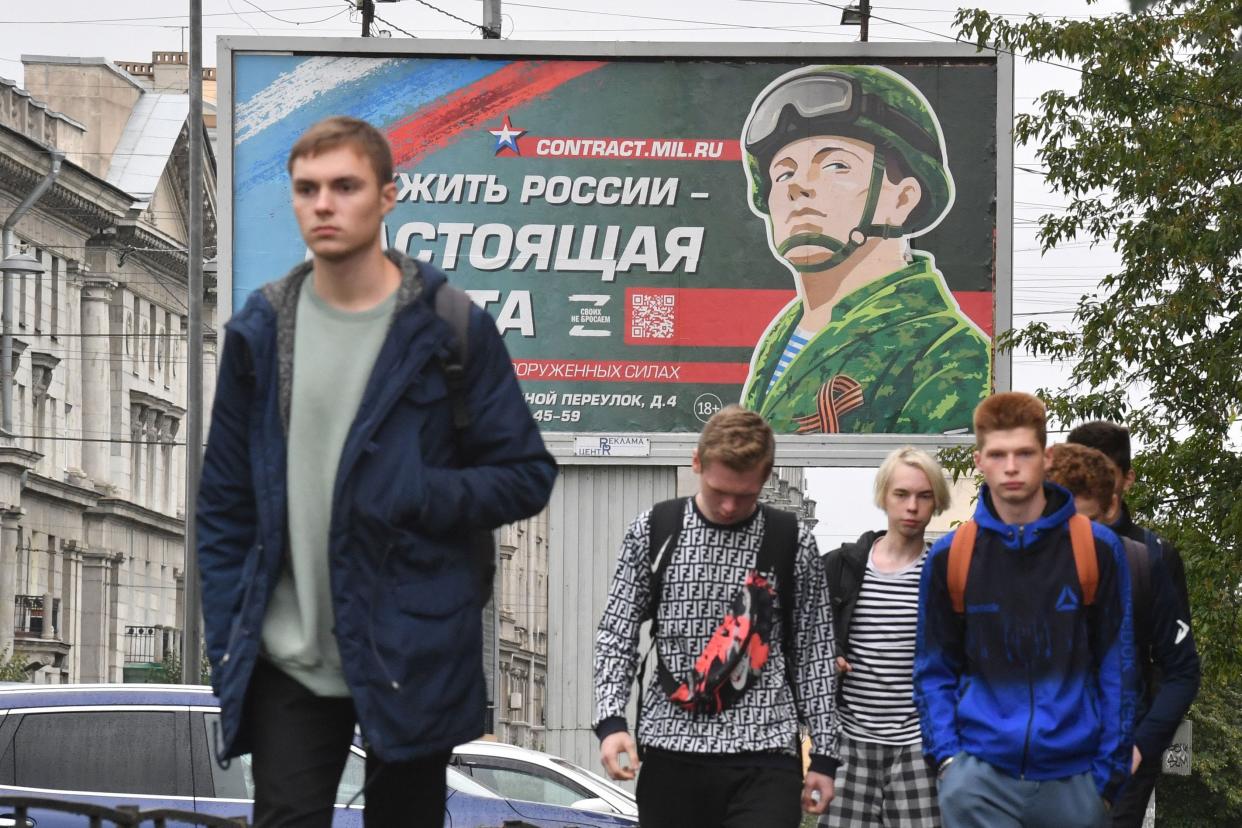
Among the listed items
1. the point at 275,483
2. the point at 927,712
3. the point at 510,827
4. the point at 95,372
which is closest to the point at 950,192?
the point at 510,827

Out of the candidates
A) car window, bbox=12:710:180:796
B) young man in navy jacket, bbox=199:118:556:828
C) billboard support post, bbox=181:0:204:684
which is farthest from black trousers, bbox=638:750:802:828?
billboard support post, bbox=181:0:204:684

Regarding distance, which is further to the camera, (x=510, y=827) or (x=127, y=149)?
(x=127, y=149)

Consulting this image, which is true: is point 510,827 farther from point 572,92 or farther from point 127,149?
point 127,149

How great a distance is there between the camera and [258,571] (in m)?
4.30

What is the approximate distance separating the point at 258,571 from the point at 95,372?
55770 millimetres

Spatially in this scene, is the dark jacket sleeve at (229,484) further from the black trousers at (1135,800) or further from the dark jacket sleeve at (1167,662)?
the black trousers at (1135,800)

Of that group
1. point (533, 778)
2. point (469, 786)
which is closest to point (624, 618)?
point (469, 786)

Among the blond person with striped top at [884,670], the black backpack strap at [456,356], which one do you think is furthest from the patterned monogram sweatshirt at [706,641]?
the black backpack strap at [456,356]

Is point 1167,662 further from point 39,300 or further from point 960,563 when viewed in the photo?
point 39,300

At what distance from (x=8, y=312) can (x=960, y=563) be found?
4811 centimetres

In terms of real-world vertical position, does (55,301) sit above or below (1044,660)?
above

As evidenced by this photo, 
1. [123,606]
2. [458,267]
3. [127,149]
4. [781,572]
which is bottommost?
[123,606]

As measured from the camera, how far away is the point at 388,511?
169 inches

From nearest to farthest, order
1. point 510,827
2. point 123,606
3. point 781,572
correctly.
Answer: point 781,572 → point 510,827 → point 123,606
